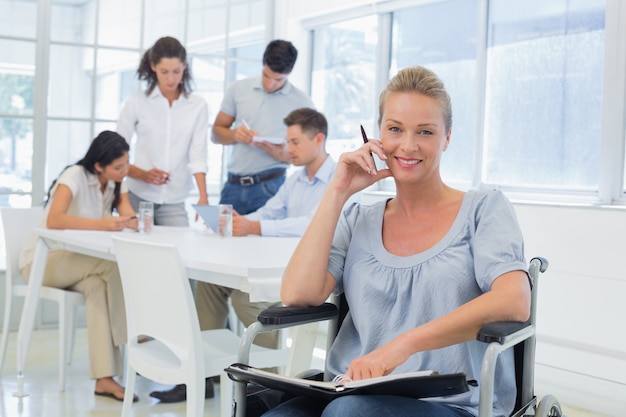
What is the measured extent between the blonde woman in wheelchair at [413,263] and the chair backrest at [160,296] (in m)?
0.55

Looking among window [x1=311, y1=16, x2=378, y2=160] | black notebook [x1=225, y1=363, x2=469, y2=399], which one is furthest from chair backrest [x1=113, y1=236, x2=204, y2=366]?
window [x1=311, y1=16, x2=378, y2=160]

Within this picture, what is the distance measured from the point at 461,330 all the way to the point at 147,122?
2.85m

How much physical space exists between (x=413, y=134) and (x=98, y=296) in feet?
7.40

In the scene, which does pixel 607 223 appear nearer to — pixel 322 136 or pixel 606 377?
pixel 606 377

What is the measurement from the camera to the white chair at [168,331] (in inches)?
89.3

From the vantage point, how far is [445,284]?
1653 mm

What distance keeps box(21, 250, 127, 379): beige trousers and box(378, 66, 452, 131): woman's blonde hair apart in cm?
218

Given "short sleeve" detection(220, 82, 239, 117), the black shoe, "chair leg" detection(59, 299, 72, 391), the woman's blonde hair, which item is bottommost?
the black shoe

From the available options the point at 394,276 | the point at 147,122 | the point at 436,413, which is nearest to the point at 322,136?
the point at 147,122

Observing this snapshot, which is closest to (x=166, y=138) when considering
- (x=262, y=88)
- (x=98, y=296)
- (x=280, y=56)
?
(x=262, y=88)

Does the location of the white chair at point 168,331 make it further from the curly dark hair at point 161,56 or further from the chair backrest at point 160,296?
the curly dark hair at point 161,56

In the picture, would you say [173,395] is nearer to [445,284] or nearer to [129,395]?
[129,395]

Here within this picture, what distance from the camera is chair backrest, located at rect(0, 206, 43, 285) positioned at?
147 inches

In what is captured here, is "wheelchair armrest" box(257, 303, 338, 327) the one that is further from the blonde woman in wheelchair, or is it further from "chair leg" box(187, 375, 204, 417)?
"chair leg" box(187, 375, 204, 417)
